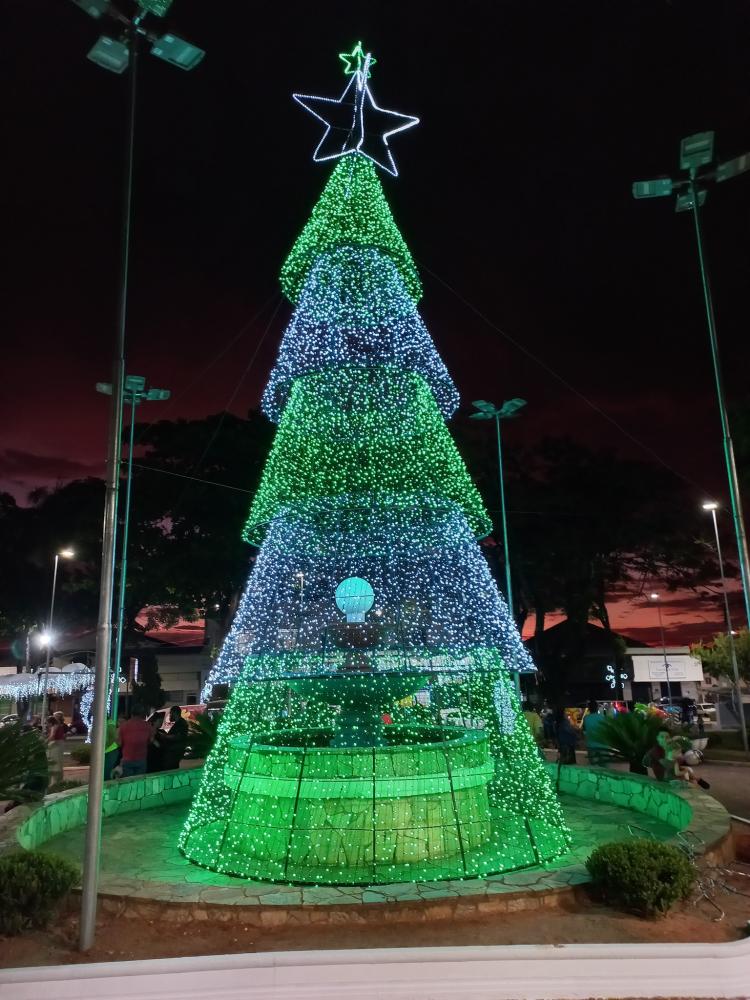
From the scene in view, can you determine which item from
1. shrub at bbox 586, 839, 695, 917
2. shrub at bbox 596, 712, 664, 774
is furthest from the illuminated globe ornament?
shrub at bbox 596, 712, 664, 774

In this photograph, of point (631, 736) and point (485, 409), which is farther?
point (485, 409)

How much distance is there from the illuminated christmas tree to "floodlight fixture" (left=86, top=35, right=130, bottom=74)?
418 centimetres

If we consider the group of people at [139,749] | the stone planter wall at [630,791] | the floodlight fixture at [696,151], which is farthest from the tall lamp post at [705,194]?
the group of people at [139,749]

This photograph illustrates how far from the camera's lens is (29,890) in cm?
575

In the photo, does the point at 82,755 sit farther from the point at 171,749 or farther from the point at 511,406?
the point at 511,406

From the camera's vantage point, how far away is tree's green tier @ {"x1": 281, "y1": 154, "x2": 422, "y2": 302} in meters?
10.5

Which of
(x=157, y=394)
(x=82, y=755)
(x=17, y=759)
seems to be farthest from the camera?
(x=157, y=394)

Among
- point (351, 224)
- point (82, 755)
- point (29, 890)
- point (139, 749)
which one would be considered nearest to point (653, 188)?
point (351, 224)

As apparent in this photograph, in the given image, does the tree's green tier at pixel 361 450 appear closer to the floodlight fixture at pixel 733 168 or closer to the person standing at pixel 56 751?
the floodlight fixture at pixel 733 168

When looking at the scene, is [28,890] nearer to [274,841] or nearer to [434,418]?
[274,841]

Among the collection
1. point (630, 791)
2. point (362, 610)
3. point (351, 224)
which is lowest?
point (630, 791)

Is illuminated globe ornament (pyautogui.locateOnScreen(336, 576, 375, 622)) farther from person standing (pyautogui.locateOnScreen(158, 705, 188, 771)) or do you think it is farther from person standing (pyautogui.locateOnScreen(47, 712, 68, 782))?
person standing (pyautogui.locateOnScreen(158, 705, 188, 771))

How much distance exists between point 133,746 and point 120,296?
844cm

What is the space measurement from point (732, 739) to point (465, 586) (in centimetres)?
1725
